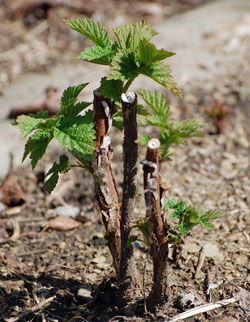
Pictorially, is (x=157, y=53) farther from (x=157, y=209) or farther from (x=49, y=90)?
(x=49, y=90)

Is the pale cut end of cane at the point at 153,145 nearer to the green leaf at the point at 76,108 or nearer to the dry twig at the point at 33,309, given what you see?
the green leaf at the point at 76,108

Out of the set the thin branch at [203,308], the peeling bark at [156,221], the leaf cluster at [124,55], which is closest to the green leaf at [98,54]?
the leaf cluster at [124,55]

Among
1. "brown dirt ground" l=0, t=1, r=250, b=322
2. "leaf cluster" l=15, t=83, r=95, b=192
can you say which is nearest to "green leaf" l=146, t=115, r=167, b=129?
"leaf cluster" l=15, t=83, r=95, b=192

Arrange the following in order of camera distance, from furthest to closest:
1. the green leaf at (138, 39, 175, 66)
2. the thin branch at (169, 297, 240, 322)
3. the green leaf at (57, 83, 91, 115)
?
the thin branch at (169, 297, 240, 322) < the green leaf at (57, 83, 91, 115) < the green leaf at (138, 39, 175, 66)

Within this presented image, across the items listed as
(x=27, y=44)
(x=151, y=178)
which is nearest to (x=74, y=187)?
(x=151, y=178)

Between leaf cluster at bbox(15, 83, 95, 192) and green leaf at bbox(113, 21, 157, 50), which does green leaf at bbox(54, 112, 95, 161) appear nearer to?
leaf cluster at bbox(15, 83, 95, 192)

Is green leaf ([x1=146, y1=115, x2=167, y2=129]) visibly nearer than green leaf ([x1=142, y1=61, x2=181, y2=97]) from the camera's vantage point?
No

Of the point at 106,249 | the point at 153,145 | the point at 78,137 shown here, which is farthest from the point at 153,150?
the point at 106,249
